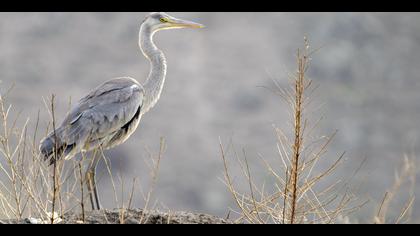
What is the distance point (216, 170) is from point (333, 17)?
38.5 ft

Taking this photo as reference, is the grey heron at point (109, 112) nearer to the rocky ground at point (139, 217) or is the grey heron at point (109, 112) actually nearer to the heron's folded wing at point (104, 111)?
the heron's folded wing at point (104, 111)

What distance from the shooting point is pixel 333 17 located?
33906 millimetres

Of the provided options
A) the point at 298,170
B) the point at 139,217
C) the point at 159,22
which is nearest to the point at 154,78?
the point at 159,22

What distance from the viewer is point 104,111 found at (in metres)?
8.16

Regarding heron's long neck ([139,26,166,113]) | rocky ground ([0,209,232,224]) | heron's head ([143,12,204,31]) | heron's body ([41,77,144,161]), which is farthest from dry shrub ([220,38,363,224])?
heron's head ([143,12,204,31])

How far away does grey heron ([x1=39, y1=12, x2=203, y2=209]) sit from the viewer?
789 cm

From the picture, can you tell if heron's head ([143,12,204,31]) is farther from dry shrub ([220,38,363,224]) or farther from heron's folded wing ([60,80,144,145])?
dry shrub ([220,38,363,224])

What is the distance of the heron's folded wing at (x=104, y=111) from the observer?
8.01 m

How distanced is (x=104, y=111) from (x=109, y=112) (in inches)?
1.9

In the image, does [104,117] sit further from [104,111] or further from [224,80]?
[224,80]

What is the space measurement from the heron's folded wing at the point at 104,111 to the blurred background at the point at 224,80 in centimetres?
1277
